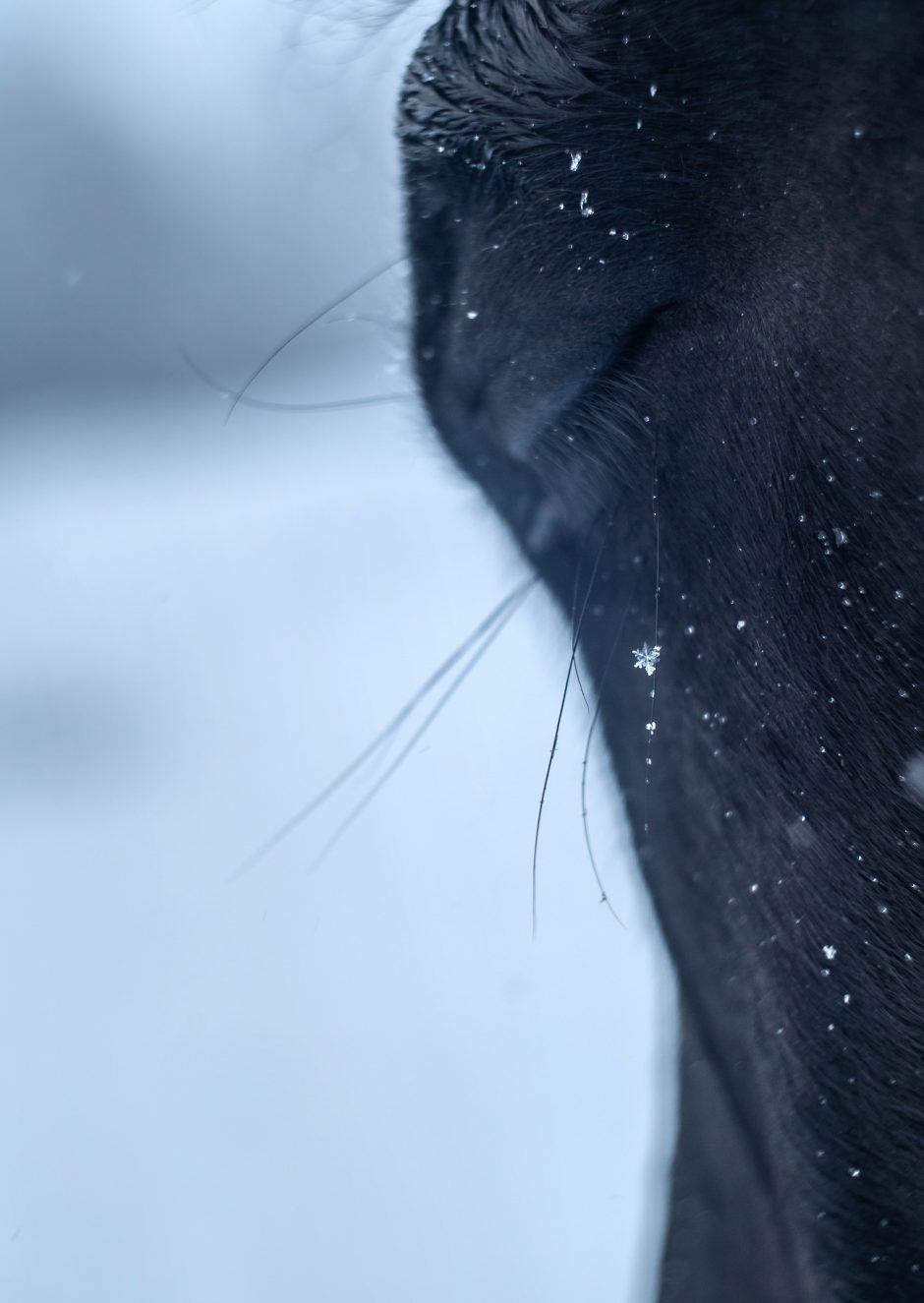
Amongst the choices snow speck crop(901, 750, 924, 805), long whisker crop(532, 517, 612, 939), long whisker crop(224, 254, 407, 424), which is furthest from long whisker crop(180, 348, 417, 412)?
snow speck crop(901, 750, 924, 805)

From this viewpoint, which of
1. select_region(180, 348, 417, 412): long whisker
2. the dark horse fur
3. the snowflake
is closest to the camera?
Result: the dark horse fur

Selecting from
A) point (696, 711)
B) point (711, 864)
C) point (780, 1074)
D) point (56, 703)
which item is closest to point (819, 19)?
point (696, 711)

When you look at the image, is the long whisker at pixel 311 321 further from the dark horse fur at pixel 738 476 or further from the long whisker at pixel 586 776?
the long whisker at pixel 586 776

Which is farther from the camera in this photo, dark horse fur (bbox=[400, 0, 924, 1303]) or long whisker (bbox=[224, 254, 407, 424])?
long whisker (bbox=[224, 254, 407, 424])

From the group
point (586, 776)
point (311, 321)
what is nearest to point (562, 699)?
point (586, 776)

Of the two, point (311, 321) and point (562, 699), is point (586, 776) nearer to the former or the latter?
point (562, 699)

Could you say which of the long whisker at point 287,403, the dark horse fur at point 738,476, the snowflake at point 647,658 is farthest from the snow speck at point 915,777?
the long whisker at point 287,403

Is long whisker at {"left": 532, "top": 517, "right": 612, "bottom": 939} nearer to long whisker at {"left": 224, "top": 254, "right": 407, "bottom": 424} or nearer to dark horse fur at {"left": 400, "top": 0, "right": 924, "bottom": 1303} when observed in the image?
dark horse fur at {"left": 400, "top": 0, "right": 924, "bottom": 1303}

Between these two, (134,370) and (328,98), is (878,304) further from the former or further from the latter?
(134,370)
